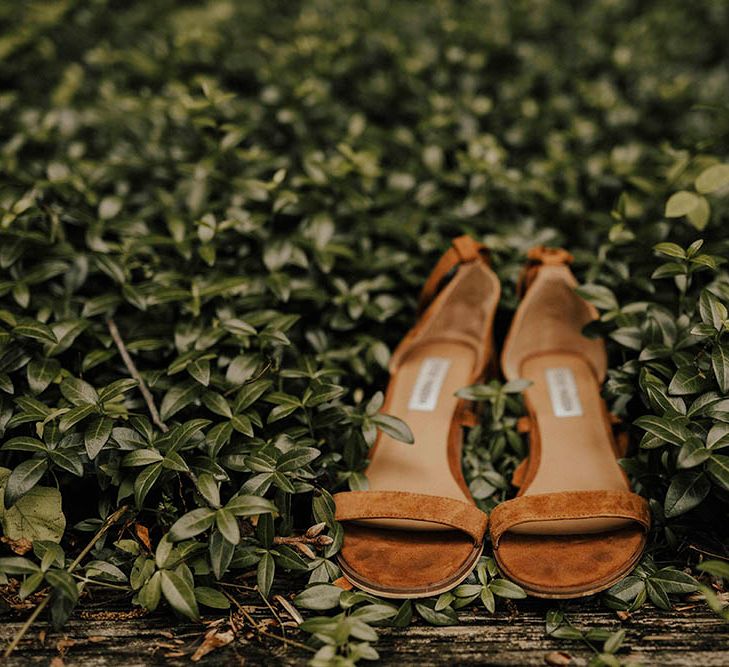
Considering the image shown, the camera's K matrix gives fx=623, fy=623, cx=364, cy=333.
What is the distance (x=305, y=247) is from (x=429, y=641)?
1131 mm

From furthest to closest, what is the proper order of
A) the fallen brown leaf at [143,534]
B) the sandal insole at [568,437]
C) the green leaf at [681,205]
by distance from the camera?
1. the green leaf at [681,205]
2. the sandal insole at [568,437]
3. the fallen brown leaf at [143,534]

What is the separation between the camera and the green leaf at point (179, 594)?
3.74ft

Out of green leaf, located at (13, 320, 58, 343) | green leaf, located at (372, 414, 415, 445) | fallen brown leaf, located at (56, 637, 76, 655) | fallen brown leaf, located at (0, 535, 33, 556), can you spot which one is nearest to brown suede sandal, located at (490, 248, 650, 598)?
green leaf, located at (372, 414, 415, 445)

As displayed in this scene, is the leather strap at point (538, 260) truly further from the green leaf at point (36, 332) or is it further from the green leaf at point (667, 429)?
the green leaf at point (36, 332)

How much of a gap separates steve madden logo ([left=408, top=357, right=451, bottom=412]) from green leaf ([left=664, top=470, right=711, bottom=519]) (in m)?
0.64

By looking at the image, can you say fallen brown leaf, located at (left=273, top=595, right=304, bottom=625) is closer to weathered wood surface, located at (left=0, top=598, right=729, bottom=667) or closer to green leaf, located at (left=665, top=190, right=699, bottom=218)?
weathered wood surface, located at (left=0, top=598, right=729, bottom=667)

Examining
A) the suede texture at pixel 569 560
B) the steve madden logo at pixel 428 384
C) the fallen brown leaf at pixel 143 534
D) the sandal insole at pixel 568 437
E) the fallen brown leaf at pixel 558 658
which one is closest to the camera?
the fallen brown leaf at pixel 558 658

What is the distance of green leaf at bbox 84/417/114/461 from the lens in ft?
4.15

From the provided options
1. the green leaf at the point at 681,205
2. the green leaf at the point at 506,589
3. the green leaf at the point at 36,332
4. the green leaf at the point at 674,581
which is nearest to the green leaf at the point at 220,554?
the green leaf at the point at 506,589

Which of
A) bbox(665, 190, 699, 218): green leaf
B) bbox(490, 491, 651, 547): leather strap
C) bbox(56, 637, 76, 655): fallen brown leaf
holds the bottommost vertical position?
bbox(56, 637, 76, 655): fallen brown leaf

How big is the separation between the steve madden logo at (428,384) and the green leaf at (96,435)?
2.55ft

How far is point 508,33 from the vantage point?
2832 millimetres

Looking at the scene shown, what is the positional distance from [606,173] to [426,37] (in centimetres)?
116

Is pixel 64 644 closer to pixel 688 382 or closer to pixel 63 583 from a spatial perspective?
pixel 63 583
